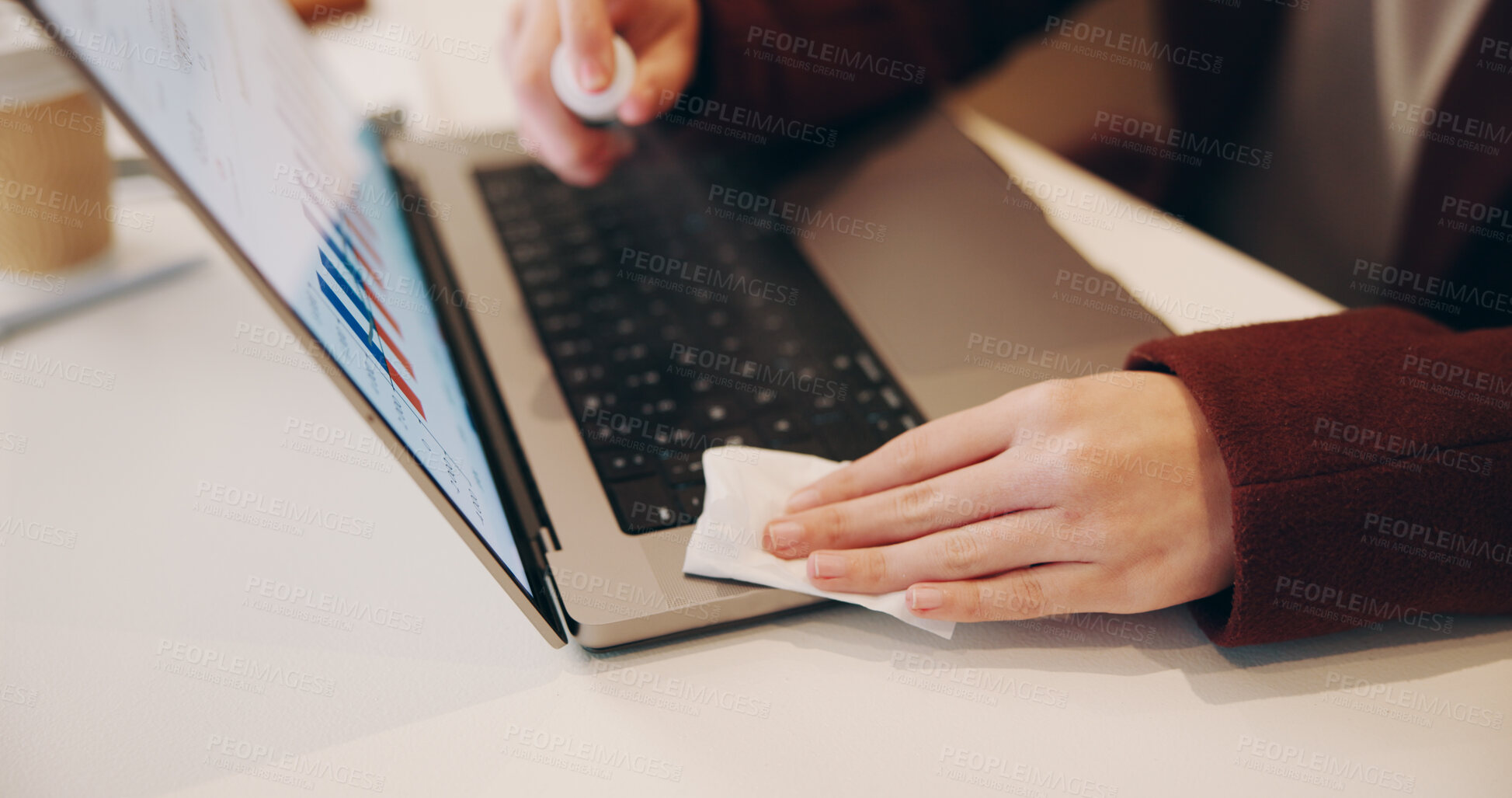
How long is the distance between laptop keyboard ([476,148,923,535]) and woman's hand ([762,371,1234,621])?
0.06m

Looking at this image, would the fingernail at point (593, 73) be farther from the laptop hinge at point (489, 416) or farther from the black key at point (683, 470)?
the black key at point (683, 470)

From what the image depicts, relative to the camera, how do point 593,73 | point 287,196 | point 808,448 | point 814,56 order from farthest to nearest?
1. point 814,56
2. point 593,73
3. point 808,448
4. point 287,196

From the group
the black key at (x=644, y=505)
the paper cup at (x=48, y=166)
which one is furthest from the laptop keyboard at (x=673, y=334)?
the paper cup at (x=48, y=166)

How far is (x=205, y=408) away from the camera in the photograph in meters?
0.50

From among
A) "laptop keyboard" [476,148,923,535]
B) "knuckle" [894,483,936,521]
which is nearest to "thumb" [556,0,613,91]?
"laptop keyboard" [476,148,923,535]

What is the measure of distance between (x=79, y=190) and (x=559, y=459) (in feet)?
1.30

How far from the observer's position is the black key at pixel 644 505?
0.40 meters

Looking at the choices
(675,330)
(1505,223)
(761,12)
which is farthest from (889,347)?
(1505,223)

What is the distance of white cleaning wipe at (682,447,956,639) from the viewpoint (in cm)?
37

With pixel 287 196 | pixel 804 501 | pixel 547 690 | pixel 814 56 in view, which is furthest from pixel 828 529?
pixel 814 56

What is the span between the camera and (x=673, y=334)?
535 millimetres

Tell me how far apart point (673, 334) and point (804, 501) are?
171mm

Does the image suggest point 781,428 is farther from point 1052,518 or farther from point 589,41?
point 589,41

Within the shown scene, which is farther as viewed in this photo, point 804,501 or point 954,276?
point 954,276
